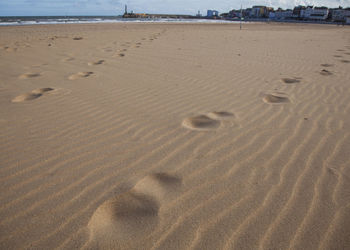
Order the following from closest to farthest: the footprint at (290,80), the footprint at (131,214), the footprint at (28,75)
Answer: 1. the footprint at (131,214)
2. the footprint at (290,80)
3. the footprint at (28,75)

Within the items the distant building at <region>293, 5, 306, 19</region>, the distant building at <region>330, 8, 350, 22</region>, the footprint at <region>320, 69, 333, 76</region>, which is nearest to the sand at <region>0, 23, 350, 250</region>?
the footprint at <region>320, 69, 333, 76</region>

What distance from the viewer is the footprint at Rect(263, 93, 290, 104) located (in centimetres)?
284

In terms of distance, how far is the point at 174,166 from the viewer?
5.38ft

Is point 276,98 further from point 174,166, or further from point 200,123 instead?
point 174,166

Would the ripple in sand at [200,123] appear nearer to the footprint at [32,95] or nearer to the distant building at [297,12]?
the footprint at [32,95]

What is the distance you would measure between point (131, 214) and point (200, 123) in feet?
4.22

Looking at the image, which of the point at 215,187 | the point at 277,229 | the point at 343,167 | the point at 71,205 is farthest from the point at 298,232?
the point at 71,205

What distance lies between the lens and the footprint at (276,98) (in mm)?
2842

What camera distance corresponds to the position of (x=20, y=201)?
1323 millimetres

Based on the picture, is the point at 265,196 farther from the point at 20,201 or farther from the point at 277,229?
the point at 20,201

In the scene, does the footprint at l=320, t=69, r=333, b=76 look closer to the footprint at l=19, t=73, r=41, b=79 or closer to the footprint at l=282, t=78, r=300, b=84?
the footprint at l=282, t=78, r=300, b=84

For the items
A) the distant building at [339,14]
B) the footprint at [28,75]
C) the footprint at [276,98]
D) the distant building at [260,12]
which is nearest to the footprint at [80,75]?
the footprint at [28,75]

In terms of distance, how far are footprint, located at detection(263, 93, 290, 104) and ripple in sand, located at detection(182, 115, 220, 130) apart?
3.26ft

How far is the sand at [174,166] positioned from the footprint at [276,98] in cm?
2
